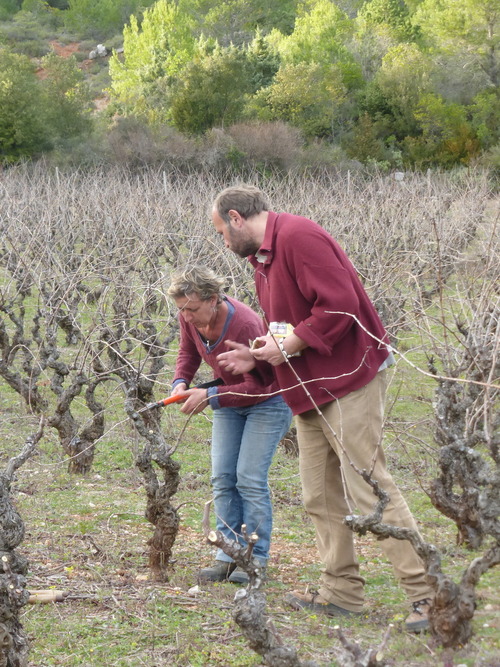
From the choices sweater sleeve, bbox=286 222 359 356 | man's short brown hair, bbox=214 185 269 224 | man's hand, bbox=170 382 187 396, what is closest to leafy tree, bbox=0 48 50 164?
man's hand, bbox=170 382 187 396

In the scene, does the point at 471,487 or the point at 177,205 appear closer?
the point at 471,487

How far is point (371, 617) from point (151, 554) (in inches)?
50.4

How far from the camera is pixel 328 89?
40.7 meters

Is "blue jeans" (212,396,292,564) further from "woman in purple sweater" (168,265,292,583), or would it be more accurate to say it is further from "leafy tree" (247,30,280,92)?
"leafy tree" (247,30,280,92)

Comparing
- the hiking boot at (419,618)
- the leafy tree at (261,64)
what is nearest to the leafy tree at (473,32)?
the leafy tree at (261,64)

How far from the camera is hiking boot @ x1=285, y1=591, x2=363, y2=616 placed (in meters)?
4.06

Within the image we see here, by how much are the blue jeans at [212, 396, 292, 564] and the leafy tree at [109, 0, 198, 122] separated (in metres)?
35.3

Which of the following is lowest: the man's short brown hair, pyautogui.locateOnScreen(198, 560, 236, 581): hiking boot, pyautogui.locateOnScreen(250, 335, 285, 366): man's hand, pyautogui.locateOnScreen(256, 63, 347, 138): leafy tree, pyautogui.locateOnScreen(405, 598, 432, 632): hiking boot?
pyautogui.locateOnScreen(256, 63, 347, 138): leafy tree

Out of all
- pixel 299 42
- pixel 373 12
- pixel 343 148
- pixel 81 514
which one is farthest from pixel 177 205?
pixel 373 12

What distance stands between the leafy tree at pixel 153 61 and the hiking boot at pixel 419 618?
3631cm

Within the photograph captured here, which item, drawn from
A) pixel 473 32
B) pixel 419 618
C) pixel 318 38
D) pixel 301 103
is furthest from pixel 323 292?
pixel 318 38

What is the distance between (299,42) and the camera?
51.9 metres

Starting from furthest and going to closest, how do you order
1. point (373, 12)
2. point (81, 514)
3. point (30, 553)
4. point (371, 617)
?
1. point (373, 12)
2. point (81, 514)
3. point (30, 553)
4. point (371, 617)

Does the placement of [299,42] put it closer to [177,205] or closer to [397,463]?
[177,205]
